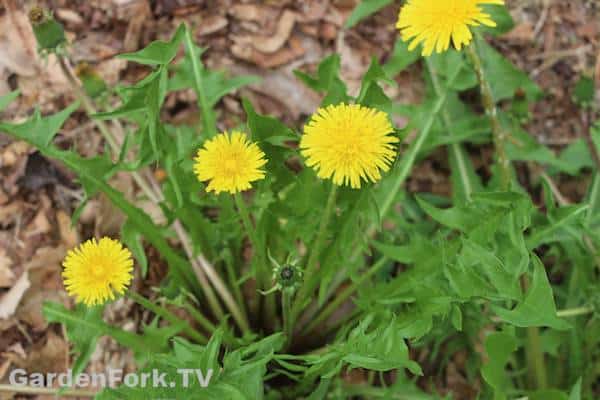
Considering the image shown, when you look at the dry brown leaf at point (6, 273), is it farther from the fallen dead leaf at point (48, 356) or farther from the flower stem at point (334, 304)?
the flower stem at point (334, 304)

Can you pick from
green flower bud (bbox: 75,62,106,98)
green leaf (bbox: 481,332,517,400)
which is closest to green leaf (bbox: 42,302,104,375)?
green flower bud (bbox: 75,62,106,98)

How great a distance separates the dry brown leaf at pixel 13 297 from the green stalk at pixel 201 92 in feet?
2.61

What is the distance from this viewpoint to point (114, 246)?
1553 millimetres

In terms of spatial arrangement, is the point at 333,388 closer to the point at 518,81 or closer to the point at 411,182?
the point at 411,182

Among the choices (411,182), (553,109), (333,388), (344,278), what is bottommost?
(333,388)

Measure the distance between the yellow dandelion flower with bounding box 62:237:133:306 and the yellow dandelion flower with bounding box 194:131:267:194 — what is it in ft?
0.93

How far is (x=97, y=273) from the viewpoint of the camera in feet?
4.91

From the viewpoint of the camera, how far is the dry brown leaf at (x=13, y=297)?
2.11 metres

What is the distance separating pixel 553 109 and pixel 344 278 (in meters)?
1.19

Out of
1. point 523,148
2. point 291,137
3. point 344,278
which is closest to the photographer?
point 291,137

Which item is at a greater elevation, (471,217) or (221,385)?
(471,217)

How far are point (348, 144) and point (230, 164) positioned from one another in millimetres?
282

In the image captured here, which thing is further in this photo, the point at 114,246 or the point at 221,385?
the point at 114,246

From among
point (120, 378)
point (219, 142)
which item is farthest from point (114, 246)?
point (120, 378)
